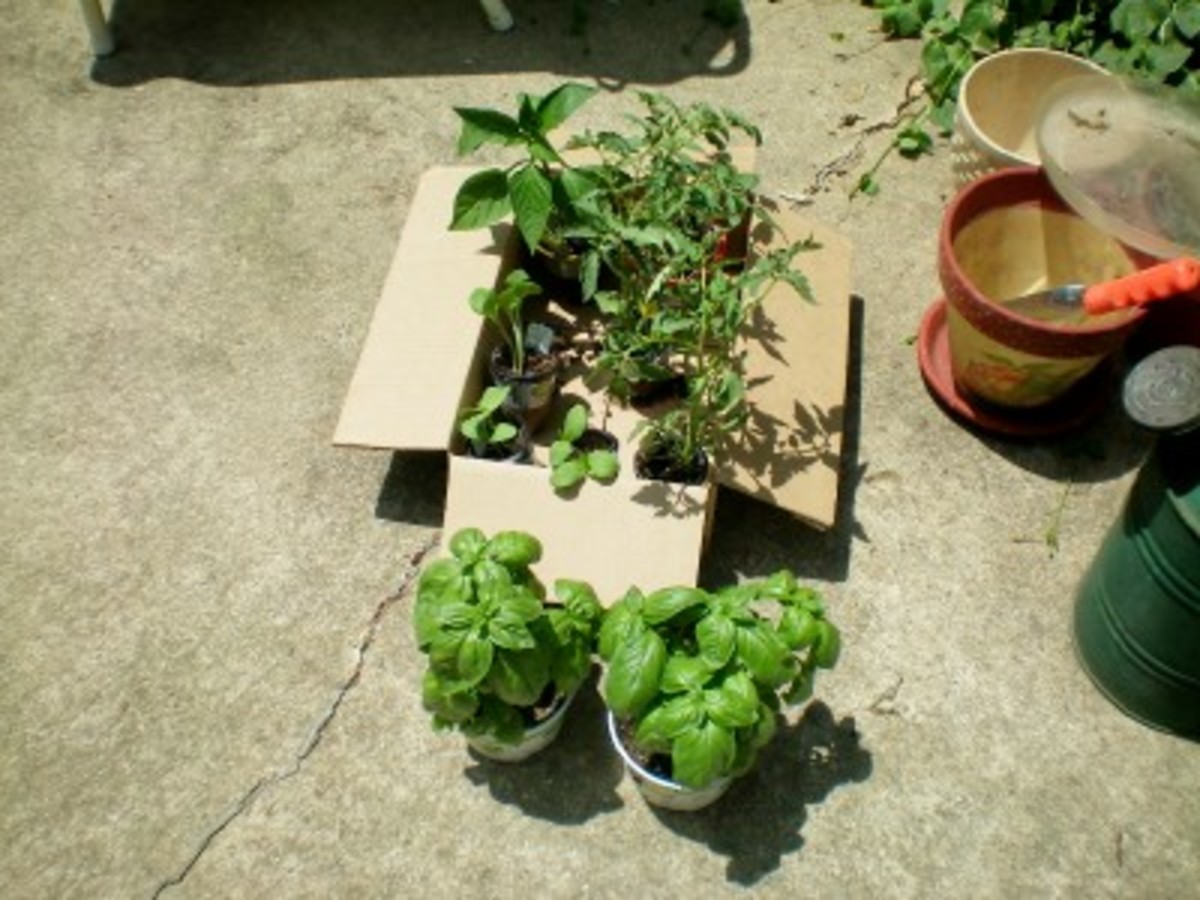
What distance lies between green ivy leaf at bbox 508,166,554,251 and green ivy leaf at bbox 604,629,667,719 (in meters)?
0.95

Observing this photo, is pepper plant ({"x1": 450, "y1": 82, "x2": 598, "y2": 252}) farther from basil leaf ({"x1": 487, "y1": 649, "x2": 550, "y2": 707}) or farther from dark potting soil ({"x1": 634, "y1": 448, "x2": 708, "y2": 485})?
basil leaf ({"x1": 487, "y1": 649, "x2": 550, "y2": 707})

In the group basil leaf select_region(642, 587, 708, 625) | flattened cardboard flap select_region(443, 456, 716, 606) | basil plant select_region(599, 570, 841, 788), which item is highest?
basil leaf select_region(642, 587, 708, 625)

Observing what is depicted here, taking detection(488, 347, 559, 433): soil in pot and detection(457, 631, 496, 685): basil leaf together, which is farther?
detection(488, 347, 559, 433): soil in pot

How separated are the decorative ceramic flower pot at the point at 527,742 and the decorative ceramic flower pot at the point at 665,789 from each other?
0.36ft

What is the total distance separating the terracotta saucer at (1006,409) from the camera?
2.76 metres

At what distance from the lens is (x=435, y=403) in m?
2.51

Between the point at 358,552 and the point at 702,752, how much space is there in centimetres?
111

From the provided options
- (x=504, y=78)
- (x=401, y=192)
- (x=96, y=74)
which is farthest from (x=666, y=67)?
(x=96, y=74)

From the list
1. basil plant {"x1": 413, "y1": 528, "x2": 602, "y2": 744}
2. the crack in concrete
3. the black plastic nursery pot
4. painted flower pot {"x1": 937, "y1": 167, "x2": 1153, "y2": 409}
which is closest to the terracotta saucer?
painted flower pot {"x1": 937, "y1": 167, "x2": 1153, "y2": 409}

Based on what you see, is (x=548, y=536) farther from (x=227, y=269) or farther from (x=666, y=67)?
(x=666, y=67)

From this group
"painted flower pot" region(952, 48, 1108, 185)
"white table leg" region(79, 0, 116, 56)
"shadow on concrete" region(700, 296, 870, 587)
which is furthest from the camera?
"white table leg" region(79, 0, 116, 56)

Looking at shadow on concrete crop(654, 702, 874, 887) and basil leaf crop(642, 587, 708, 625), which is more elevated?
basil leaf crop(642, 587, 708, 625)

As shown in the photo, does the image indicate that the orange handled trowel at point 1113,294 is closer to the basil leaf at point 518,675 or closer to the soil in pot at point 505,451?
the soil in pot at point 505,451

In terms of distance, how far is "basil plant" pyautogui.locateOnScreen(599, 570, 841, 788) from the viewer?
191 centimetres
